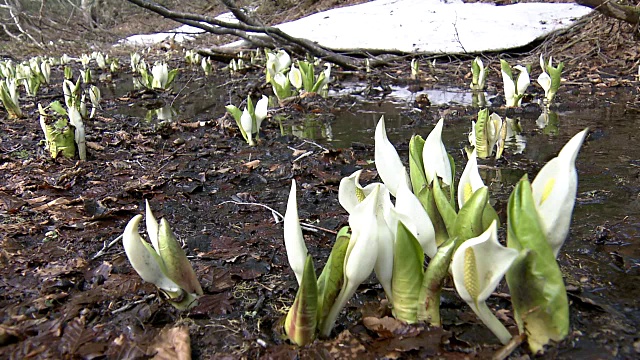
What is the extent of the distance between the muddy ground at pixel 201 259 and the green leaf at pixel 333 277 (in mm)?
79

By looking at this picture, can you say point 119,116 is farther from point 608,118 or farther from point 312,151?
point 608,118

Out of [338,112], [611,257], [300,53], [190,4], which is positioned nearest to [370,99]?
[338,112]

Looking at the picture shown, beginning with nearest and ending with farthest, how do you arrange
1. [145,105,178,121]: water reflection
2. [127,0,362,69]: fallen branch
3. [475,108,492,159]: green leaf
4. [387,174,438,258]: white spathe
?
[387,174,438,258]: white spathe
[475,108,492,159]: green leaf
[145,105,178,121]: water reflection
[127,0,362,69]: fallen branch

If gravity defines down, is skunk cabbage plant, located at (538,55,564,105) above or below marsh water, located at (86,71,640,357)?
above

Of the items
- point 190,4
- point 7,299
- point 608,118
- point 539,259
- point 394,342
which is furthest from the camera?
point 190,4

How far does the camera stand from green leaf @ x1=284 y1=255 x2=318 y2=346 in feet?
2.83

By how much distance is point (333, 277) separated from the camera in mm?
943

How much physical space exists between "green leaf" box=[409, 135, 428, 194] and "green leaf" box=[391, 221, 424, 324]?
1.22ft

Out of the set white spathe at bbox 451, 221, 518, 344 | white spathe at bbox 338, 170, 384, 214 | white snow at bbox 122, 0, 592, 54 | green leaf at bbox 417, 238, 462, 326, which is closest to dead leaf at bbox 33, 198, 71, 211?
white spathe at bbox 338, 170, 384, 214

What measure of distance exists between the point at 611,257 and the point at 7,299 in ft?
5.18

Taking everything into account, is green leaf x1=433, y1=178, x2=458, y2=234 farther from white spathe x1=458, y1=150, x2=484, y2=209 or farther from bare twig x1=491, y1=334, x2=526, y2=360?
bare twig x1=491, y1=334, x2=526, y2=360

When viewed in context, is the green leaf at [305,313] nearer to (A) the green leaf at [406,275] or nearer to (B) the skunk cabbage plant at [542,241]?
(A) the green leaf at [406,275]

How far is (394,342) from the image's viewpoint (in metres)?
0.94

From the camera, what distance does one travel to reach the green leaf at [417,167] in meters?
1.27
